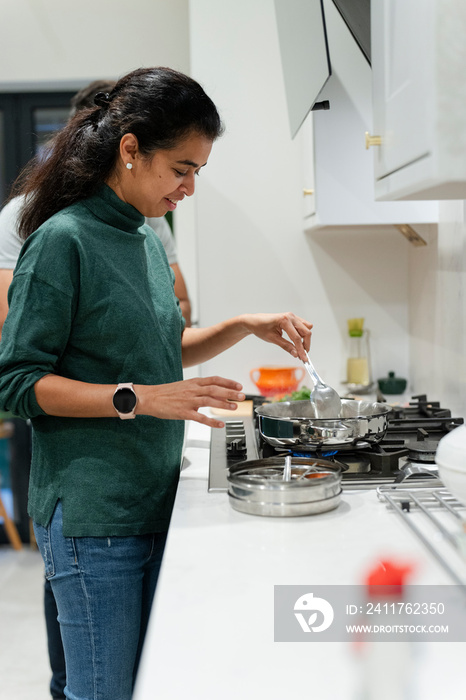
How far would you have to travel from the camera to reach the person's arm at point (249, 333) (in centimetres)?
157

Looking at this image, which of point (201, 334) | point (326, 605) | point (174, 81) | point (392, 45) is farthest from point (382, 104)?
point (326, 605)

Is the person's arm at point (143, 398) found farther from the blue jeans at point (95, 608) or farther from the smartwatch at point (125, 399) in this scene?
the blue jeans at point (95, 608)

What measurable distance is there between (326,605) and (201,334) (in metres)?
0.93

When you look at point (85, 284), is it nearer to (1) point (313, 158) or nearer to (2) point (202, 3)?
(1) point (313, 158)

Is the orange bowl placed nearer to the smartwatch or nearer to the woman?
the woman

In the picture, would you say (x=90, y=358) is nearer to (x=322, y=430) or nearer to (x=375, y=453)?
(x=322, y=430)

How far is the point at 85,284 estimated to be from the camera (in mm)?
1233

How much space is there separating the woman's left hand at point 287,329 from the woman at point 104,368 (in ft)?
0.91

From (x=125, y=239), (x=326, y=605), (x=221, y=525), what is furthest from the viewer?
(x=125, y=239)

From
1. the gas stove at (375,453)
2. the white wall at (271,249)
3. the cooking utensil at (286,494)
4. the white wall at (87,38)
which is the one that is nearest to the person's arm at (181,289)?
the white wall at (271,249)

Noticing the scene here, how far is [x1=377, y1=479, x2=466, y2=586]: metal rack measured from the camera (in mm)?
953

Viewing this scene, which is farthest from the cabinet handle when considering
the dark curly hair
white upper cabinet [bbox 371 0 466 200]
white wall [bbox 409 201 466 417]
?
white wall [bbox 409 201 466 417]

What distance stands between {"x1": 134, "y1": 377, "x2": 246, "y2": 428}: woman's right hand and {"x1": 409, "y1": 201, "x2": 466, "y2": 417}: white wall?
0.86 meters

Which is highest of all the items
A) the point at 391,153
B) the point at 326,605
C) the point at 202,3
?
the point at 202,3
